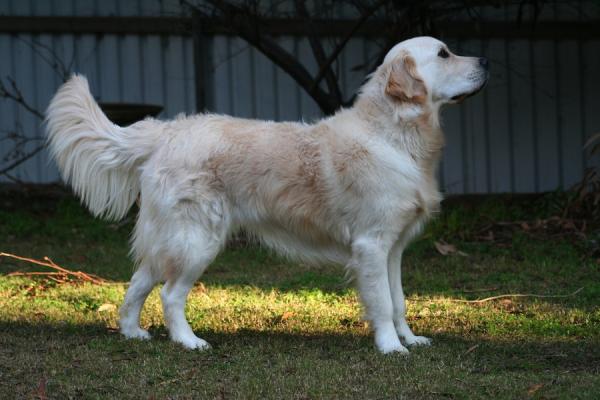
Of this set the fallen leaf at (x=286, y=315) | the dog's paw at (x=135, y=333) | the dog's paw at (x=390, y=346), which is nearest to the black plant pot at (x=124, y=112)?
the fallen leaf at (x=286, y=315)

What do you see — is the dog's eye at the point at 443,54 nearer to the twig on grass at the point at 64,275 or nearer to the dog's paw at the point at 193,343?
the dog's paw at the point at 193,343

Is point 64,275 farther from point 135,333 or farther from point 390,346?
point 390,346

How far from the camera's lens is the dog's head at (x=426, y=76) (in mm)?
5465

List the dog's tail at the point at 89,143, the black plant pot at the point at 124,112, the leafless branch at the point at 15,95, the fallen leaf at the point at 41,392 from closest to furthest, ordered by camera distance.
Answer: the fallen leaf at the point at 41,392
the dog's tail at the point at 89,143
the black plant pot at the point at 124,112
the leafless branch at the point at 15,95

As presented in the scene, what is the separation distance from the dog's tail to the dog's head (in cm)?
146

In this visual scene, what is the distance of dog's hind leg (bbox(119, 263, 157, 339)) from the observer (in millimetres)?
5637

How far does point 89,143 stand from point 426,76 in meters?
2.02

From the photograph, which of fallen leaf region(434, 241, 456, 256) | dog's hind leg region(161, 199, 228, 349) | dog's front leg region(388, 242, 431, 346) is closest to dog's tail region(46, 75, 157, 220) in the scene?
dog's hind leg region(161, 199, 228, 349)

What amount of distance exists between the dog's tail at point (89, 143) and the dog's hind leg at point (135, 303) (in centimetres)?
55

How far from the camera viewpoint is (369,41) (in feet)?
36.6

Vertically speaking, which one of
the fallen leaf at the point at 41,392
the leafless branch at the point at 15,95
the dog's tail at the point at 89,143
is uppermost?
the dog's tail at the point at 89,143

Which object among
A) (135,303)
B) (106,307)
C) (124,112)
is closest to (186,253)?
(135,303)

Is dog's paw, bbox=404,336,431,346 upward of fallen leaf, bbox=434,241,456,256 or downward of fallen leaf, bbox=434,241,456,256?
upward

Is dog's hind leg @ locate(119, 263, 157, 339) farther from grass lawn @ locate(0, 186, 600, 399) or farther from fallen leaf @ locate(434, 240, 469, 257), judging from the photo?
fallen leaf @ locate(434, 240, 469, 257)
